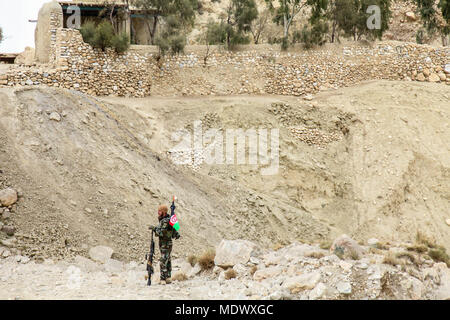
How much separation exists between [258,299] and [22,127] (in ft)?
30.9

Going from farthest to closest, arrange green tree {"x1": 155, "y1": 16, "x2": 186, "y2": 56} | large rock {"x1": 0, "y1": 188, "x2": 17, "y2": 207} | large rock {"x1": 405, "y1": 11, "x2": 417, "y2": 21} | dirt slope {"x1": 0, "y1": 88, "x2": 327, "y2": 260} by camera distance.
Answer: large rock {"x1": 405, "y1": 11, "x2": 417, "y2": 21}
green tree {"x1": 155, "y1": 16, "x2": 186, "y2": 56}
dirt slope {"x1": 0, "y1": 88, "x2": 327, "y2": 260}
large rock {"x1": 0, "y1": 188, "x2": 17, "y2": 207}

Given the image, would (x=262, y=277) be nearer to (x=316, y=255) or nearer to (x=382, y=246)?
(x=316, y=255)

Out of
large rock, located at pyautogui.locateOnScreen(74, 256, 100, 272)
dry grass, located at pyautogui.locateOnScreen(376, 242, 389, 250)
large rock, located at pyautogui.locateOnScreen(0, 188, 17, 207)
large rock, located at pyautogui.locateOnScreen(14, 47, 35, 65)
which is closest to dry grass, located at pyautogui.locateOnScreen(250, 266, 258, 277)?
dry grass, located at pyautogui.locateOnScreen(376, 242, 389, 250)

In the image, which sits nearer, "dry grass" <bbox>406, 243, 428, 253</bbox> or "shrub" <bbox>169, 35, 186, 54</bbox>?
"dry grass" <bbox>406, 243, 428, 253</bbox>

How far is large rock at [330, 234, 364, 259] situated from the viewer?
9516mm

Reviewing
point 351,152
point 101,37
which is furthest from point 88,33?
point 351,152

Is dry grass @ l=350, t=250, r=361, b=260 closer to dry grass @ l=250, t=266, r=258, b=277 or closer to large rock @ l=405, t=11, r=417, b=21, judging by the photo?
dry grass @ l=250, t=266, r=258, b=277

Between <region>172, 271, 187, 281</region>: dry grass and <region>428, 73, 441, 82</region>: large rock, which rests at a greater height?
<region>428, 73, 441, 82</region>: large rock

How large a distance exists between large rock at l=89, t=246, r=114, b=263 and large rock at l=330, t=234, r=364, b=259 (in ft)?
17.2

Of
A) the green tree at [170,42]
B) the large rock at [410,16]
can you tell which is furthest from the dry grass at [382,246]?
the large rock at [410,16]

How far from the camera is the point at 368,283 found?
27.3 feet

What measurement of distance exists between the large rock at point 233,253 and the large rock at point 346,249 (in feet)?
5.28

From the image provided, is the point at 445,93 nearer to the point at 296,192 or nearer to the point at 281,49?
the point at 281,49

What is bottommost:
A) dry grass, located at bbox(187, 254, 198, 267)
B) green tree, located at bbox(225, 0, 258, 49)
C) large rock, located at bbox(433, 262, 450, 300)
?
dry grass, located at bbox(187, 254, 198, 267)
